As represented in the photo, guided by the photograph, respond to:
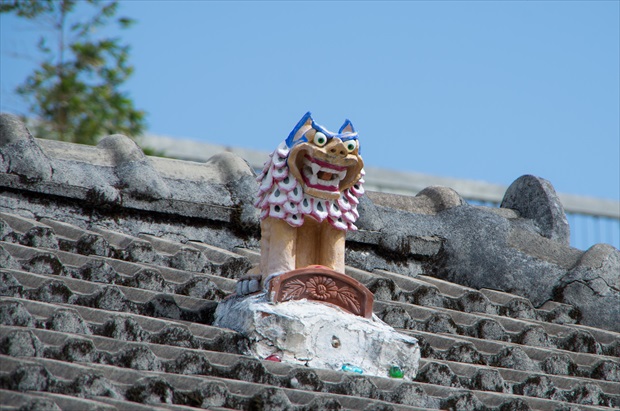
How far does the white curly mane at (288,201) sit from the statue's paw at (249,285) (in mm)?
311

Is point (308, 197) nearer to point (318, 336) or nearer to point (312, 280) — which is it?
point (312, 280)

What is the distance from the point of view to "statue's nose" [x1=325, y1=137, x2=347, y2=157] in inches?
210

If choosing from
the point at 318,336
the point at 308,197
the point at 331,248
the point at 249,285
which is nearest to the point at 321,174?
the point at 308,197

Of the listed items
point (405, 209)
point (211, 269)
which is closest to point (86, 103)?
point (405, 209)

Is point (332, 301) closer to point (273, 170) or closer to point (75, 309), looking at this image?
point (273, 170)

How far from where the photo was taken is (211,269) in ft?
20.1

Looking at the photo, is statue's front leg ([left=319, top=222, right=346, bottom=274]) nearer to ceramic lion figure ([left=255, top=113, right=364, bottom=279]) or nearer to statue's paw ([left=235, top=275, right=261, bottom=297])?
ceramic lion figure ([left=255, top=113, right=364, bottom=279])

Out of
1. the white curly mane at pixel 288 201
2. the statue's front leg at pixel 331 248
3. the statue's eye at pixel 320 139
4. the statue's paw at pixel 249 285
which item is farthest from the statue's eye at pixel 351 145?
the statue's paw at pixel 249 285

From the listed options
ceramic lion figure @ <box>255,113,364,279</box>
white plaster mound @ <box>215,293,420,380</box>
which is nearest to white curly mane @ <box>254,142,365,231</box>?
ceramic lion figure @ <box>255,113,364,279</box>

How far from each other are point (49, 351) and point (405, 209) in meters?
3.60

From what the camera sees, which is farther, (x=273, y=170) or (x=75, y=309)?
(x=273, y=170)

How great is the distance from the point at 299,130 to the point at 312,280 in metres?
0.74

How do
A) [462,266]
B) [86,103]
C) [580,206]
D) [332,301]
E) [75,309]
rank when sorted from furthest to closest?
[86,103] < [580,206] < [462,266] < [332,301] < [75,309]

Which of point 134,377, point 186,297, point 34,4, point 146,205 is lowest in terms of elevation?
point 134,377
